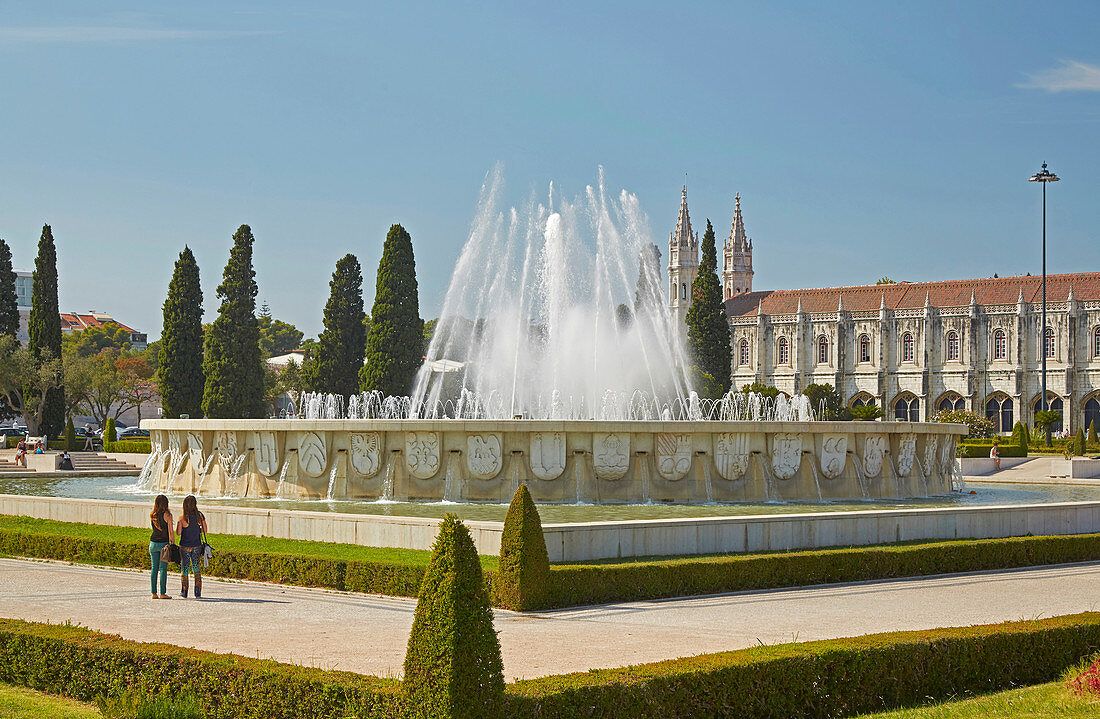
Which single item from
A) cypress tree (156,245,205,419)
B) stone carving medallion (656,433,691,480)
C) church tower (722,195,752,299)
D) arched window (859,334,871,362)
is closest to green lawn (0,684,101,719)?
stone carving medallion (656,433,691,480)

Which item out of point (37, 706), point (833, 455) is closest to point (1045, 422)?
point (833, 455)

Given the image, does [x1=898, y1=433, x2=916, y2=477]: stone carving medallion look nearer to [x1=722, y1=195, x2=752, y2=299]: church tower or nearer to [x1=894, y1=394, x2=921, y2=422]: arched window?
[x1=894, y1=394, x2=921, y2=422]: arched window

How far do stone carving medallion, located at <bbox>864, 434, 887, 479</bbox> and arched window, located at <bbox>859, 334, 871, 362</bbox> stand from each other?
5553cm

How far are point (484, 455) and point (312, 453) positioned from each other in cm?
276

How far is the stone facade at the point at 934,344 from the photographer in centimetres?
6469

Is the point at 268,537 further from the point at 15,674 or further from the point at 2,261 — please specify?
the point at 2,261

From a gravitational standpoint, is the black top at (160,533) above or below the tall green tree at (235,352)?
below

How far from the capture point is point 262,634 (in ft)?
24.9

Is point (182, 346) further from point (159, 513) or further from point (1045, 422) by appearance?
point (1045, 422)

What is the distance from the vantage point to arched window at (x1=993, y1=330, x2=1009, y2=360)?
218ft

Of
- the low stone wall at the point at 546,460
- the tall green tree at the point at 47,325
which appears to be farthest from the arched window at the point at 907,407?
the low stone wall at the point at 546,460

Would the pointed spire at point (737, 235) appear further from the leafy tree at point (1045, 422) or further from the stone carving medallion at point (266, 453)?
the stone carving medallion at point (266, 453)

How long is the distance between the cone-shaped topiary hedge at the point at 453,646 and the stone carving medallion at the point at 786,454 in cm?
1225

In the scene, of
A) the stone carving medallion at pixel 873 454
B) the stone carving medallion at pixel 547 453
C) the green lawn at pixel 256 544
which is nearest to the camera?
the green lawn at pixel 256 544
